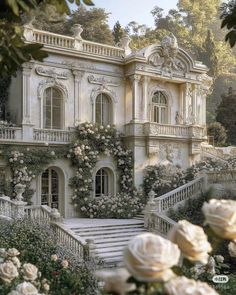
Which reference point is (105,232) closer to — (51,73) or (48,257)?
(48,257)

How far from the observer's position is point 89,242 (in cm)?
1227

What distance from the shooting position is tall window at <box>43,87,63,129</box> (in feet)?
64.7

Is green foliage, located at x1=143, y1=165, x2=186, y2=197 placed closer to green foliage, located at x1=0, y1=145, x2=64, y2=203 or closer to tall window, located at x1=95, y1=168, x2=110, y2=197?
tall window, located at x1=95, y1=168, x2=110, y2=197

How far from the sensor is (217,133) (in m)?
35.3

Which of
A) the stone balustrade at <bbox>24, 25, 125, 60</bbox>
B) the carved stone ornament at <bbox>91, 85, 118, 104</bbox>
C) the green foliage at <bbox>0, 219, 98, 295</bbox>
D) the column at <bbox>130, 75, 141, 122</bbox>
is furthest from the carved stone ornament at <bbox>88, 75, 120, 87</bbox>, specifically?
the green foliage at <bbox>0, 219, 98, 295</bbox>

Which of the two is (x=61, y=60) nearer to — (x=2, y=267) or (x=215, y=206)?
(x=2, y=267)

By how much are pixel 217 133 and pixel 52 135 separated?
19397 millimetres

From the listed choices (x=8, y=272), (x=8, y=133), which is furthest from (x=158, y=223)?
(x=8, y=272)

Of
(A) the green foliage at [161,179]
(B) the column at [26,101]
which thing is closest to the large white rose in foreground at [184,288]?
(B) the column at [26,101]

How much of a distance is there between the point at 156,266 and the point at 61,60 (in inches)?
758

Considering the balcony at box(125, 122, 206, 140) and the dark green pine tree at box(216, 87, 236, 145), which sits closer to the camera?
the balcony at box(125, 122, 206, 140)

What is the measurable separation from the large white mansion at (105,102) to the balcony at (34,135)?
0.13 ft

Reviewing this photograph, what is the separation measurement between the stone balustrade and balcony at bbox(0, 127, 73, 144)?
371cm

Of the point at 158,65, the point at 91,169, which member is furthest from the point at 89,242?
the point at 158,65
